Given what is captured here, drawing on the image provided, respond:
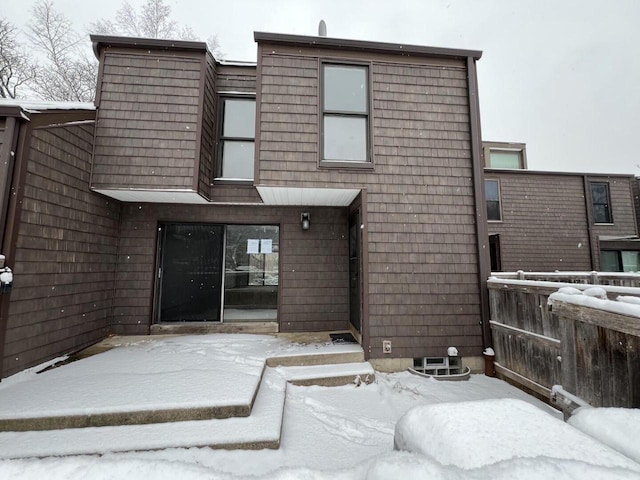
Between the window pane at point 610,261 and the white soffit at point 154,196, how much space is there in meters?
15.1

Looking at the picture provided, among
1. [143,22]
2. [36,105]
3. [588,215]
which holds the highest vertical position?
[143,22]

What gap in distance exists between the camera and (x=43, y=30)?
947 cm

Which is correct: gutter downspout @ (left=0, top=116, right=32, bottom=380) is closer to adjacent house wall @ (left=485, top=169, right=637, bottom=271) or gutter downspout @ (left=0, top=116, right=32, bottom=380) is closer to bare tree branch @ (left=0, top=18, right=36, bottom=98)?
bare tree branch @ (left=0, top=18, right=36, bottom=98)

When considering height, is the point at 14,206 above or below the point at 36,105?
below

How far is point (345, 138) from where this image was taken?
14.5 ft

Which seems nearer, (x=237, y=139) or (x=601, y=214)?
(x=237, y=139)

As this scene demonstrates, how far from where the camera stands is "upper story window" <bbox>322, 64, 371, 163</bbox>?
4.39 meters

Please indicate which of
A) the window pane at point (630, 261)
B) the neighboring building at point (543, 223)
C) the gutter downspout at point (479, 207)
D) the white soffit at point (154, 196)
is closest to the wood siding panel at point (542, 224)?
the neighboring building at point (543, 223)

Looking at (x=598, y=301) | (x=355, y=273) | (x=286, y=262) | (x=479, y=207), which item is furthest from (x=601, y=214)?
(x=286, y=262)

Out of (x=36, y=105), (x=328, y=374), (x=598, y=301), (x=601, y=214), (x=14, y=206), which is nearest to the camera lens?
(x=598, y=301)

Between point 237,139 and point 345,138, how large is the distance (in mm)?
2138

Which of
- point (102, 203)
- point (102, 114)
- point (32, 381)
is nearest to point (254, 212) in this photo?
point (102, 203)

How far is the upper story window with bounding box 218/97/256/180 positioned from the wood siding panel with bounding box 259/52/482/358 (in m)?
1.10

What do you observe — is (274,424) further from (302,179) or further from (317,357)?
(302,179)
